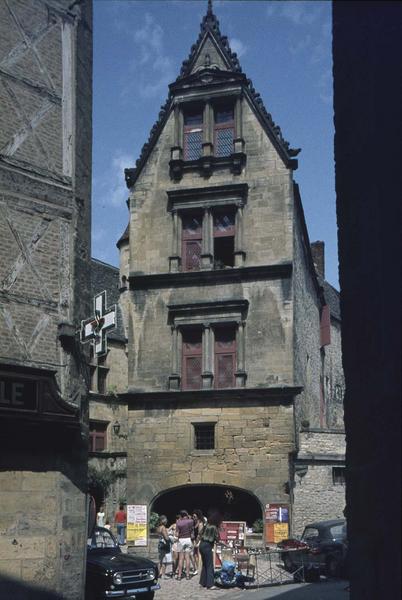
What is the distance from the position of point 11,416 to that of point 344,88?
852 cm

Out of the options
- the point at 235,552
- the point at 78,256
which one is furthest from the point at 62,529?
the point at 235,552

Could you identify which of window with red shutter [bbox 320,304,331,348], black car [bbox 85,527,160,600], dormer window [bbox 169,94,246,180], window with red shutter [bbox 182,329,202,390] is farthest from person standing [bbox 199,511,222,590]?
window with red shutter [bbox 320,304,331,348]

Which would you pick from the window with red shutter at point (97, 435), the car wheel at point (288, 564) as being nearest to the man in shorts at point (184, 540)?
the car wheel at point (288, 564)

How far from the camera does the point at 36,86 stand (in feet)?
49.3

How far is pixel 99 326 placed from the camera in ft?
47.2

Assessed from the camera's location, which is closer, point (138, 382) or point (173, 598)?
point (173, 598)

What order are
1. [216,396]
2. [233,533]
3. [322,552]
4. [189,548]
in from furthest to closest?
[216,396] → [233,533] → [189,548] → [322,552]

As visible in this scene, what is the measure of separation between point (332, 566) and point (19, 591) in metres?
7.63

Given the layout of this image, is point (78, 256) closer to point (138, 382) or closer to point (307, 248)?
point (138, 382)

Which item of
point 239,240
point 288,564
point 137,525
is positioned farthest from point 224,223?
point 288,564

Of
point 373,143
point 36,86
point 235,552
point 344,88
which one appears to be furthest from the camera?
point 235,552

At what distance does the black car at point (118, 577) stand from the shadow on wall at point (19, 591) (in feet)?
4.08

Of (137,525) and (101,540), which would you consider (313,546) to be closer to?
(101,540)

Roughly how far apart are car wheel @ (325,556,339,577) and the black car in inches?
186
